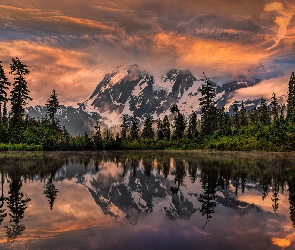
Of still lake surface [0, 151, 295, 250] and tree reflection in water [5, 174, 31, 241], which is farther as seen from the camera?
tree reflection in water [5, 174, 31, 241]

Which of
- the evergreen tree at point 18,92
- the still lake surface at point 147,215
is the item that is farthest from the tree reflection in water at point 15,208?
the evergreen tree at point 18,92

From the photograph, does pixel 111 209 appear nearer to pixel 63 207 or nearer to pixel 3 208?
pixel 63 207

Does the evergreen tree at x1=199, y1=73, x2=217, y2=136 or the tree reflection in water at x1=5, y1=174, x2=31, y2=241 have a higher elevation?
the evergreen tree at x1=199, y1=73, x2=217, y2=136

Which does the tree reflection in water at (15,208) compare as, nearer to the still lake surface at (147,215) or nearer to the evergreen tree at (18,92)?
the still lake surface at (147,215)

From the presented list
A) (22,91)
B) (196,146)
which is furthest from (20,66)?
(196,146)

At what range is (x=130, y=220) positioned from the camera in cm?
1179

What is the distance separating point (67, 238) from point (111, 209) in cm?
410

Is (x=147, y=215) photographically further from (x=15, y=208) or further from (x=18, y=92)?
(x=18, y=92)

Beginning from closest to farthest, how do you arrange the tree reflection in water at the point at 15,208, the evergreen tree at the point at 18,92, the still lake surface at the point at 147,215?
the still lake surface at the point at 147,215 < the tree reflection in water at the point at 15,208 < the evergreen tree at the point at 18,92

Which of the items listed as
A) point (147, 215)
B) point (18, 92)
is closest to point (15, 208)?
point (147, 215)

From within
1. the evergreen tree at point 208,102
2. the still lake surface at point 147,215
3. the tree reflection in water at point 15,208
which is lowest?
the tree reflection in water at point 15,208

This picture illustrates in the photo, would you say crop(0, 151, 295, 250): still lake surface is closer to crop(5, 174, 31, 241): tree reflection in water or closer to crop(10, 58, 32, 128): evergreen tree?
crop(5, 174, 31, 241): tree reflection in water

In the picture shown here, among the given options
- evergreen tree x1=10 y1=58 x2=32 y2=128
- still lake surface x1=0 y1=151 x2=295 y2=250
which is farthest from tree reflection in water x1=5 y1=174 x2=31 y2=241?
evergreen tree x1=10 y1=58 x2=32 y2=128

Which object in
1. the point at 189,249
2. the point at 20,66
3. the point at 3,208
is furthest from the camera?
the point at 20,66
